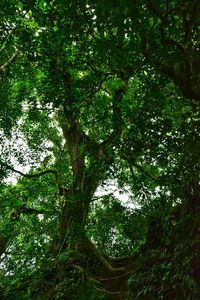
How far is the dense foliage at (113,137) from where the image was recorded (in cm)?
376

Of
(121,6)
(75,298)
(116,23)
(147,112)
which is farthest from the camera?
(75,298)

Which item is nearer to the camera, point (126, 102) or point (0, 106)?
point (126, 102)

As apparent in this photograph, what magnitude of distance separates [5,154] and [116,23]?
633cm

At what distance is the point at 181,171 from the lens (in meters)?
4.88

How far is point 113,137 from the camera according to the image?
237 inches

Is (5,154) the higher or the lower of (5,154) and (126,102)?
the higher

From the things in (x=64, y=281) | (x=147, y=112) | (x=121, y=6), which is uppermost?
(x=147, y=112)

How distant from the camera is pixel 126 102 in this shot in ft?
22.5

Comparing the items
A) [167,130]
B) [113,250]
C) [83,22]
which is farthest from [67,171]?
[83,22]

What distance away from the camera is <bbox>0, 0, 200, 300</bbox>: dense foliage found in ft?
12.3

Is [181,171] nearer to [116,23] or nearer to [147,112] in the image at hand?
[147,112]

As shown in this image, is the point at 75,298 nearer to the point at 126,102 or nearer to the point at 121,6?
the point at 126,102

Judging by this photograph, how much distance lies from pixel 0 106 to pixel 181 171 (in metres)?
4.31

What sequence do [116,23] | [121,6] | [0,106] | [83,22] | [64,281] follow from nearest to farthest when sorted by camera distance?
[121,6], [116,23], [83,22], [64,281], [0,106]
